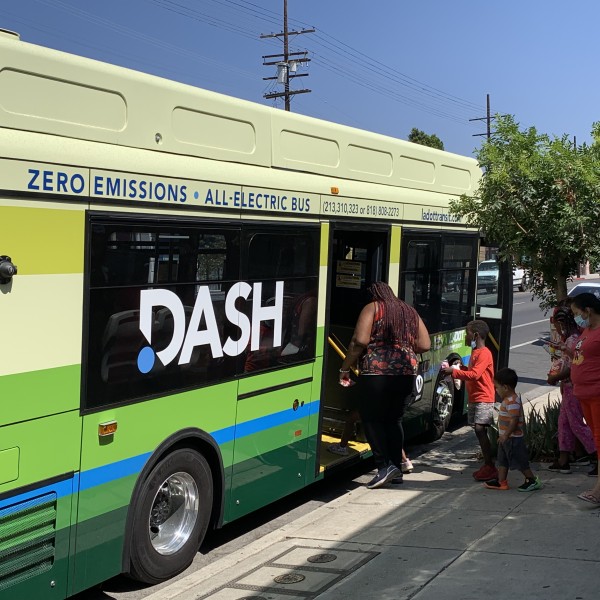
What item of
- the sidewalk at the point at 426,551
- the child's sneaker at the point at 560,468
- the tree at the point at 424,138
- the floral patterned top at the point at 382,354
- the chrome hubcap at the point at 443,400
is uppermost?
the tree at the point at 424,138

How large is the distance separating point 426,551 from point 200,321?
6.90 ft

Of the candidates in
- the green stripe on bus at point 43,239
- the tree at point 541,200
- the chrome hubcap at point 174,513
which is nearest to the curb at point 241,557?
the chrome hubcap at point 174,513

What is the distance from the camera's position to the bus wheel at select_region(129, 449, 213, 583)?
5195 millimetres

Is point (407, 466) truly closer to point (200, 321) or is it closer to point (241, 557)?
point (241, 557)

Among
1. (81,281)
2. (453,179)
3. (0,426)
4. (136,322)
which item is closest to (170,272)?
(136,322)

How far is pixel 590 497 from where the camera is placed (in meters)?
6.56

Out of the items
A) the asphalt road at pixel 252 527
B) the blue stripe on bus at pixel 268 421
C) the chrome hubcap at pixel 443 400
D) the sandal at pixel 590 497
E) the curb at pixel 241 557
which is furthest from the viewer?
the chrome hubcap at pixel 443 400

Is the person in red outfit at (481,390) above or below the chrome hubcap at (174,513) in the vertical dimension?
above

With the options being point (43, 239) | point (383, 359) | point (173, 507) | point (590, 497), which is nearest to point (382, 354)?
point (383, 359)

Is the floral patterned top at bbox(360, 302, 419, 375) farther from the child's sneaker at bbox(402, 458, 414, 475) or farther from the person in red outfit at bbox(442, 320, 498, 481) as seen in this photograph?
the child's sneaker at bbox(402, 458, 414, 475)

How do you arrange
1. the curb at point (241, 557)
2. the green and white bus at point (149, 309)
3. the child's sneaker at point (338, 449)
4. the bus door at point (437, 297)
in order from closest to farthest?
the green and white bus at point (149, 309) → the curb at point (241, 557) → the child's sneaker at point (338, 449) → the bus door at point (437, 297)

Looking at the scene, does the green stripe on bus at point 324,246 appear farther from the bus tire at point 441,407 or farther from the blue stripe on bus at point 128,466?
the bus tire at point 441,407

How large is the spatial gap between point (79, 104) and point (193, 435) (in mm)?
2108

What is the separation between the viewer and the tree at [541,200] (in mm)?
7516
